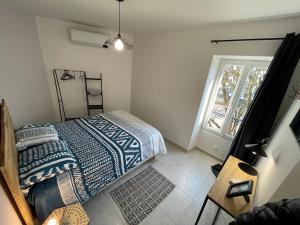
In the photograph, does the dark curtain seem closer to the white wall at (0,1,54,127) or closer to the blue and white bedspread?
the blue and white bedspread

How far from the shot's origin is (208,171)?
2494mm

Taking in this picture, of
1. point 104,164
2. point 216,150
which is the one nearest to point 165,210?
point 104,164

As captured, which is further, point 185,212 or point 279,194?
point 185,212

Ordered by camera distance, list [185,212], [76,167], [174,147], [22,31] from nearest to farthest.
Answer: [76,167], [185,212], [22,31], [174,147]

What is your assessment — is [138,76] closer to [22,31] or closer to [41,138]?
[22,31]

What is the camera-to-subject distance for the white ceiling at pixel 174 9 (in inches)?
55.4

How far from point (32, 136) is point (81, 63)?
6.66 ft

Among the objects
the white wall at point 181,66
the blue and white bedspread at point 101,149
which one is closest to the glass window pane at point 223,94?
the white wall at point 181,66

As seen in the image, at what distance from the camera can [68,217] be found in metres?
1.19

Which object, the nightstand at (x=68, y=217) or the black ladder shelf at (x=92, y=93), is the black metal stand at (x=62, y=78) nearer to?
the black ladder shelf at (x=92, y=93)

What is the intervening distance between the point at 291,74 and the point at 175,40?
188cm

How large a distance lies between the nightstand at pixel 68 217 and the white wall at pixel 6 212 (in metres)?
0.22

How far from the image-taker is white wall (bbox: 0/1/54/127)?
181 cm

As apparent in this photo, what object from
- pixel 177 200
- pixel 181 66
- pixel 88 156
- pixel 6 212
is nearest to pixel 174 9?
pixel 181 66
